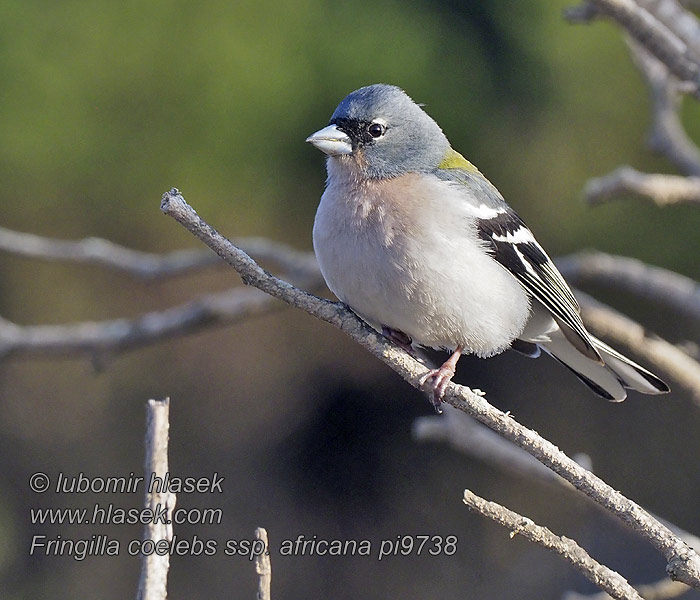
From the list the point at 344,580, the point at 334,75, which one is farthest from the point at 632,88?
the point at 344,580

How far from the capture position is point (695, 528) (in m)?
4.80

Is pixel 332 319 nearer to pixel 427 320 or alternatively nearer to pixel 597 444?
pixel 427 320

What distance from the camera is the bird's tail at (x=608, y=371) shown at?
2748 millimetres

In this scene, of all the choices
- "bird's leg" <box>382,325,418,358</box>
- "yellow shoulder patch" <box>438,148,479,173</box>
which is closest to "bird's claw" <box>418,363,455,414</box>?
"bird's leg" <box>382,325,418,358</box>

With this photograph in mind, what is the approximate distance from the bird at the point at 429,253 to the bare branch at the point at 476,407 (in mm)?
284

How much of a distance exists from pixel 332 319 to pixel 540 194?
3235mm

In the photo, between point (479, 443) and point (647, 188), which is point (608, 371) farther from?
point (647, 188)

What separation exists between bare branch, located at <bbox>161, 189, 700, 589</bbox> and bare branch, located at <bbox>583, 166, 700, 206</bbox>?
1222 millimetres

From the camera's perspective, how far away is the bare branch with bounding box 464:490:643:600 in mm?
1511

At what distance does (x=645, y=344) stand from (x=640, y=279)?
343mm

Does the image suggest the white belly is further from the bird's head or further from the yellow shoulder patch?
the yellow shoulder patch

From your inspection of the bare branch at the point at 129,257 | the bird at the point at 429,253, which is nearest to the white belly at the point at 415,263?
the bird at the point at 429,253

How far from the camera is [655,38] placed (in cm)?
272

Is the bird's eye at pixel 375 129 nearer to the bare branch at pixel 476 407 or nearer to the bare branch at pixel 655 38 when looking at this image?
the bare branch at pixel 655 38
